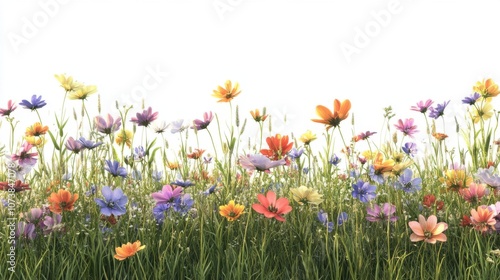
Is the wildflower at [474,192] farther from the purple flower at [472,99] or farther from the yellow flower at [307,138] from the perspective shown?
the purple flower at [472,99]

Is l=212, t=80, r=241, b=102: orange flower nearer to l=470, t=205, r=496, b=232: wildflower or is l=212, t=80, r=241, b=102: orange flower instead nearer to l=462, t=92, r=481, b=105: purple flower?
l=470, t=205, r=496, b=232: wildflower

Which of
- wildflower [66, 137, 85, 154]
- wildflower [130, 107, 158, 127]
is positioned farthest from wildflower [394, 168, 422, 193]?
wildflower [66, 137, 85, 154]

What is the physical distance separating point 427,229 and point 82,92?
5.41 ft

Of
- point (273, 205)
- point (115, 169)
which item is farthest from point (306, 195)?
point (115, 169)

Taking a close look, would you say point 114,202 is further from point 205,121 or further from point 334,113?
point 334,113

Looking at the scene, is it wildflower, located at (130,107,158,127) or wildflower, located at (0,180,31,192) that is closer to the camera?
wildflower, located at (0,180,31,192)

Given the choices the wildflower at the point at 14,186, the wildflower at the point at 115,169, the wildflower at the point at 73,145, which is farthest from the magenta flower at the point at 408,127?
the wildflower at the point at 14,186

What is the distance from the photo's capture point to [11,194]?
7.80ft

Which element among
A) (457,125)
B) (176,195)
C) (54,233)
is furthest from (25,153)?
(457,125)

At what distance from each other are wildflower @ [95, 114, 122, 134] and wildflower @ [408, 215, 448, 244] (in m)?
1.37

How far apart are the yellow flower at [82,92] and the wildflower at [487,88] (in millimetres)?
2042

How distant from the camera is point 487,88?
9.80 feet

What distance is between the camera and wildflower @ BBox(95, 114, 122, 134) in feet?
8.21

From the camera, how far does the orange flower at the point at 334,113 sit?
6.50 ft
